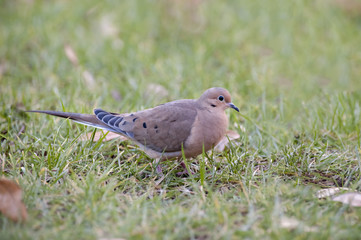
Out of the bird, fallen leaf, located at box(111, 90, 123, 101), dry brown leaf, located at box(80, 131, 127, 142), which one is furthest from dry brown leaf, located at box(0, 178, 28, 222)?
fallen leaf, located at box(111, 90, 123, 101)

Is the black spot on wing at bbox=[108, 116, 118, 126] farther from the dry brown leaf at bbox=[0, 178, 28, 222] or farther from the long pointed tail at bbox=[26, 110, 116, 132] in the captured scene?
the dry brown leaf at bbox=[0, 178, 28, 222]

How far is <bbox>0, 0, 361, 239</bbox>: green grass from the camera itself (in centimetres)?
254

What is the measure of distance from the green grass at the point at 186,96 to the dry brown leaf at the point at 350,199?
5cm

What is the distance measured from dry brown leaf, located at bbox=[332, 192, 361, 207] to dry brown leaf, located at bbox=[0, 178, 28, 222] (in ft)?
6.41

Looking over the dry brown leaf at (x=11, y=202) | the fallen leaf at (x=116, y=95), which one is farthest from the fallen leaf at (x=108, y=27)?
the dry brown leaf at (x=11, y=202)

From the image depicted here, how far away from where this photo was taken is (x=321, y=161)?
11.0 ft

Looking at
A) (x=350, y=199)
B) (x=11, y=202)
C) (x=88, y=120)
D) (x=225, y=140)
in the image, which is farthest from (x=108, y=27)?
(x=350, y=199)

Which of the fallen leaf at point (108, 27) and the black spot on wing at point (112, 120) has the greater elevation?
the fallen leaf at point (108, 27)

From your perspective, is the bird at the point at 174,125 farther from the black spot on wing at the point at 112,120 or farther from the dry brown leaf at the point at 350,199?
→ the dry brown leaf at the point at 350,199

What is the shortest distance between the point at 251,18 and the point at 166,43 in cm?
164

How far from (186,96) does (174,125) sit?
4.87ft

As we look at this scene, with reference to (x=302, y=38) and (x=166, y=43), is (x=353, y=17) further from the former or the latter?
(x=166, y=43)

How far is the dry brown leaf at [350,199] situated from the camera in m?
2.65

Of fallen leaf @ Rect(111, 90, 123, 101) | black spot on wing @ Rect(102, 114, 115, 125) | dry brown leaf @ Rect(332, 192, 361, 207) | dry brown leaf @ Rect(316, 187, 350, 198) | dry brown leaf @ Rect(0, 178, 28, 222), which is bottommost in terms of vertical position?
dry brown leaf @ Rect(316, 187, 350, 198)
